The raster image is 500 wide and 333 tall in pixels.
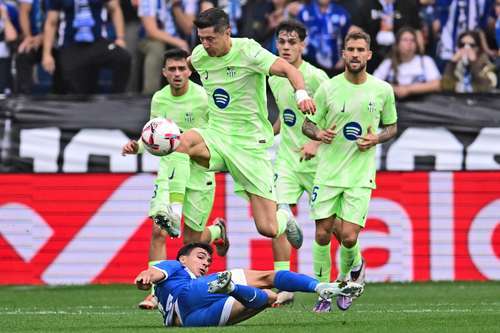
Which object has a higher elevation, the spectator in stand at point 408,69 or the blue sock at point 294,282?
the spectator in stand at point 408,69

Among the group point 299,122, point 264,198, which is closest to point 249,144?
point 264,198

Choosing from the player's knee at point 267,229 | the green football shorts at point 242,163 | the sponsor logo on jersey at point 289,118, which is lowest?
the player's knee at point 267,229

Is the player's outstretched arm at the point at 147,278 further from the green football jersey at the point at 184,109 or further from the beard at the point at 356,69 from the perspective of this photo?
the green football jersey at the point at 184,109

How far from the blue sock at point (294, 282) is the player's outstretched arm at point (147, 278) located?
106cm

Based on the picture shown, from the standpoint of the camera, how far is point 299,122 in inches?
593

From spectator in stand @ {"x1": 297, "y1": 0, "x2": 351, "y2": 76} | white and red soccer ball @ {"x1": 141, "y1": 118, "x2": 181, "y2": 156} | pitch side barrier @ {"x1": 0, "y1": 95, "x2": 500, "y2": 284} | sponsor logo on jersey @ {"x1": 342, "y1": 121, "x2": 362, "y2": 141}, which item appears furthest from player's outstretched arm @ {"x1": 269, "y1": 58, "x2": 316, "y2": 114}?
spectator in stand @ {"x1": 297, "y1": 0, "x2": 351, "y2": 76}

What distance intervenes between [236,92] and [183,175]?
1.84 m

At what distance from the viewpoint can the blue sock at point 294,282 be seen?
10.9m

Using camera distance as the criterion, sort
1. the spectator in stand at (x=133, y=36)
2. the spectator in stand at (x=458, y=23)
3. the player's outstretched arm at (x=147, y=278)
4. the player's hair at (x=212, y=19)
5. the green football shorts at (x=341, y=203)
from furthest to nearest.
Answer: the spectator in stand at (x=133, y=36)
the spectator in stand at (x=458, y=23)
the green football shorts at (x=341, y=203)
the player's hair at (x=212, y=19)
the player's outstretched arm at (x=147, y=278)

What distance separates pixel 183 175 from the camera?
1469 centimetres

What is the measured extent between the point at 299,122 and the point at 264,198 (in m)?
1.94

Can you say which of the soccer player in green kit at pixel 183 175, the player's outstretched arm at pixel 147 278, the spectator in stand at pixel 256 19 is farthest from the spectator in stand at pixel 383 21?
the player's outstretched arm at pixel 147 278

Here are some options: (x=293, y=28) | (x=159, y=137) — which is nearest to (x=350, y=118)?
(x=293, y=28)

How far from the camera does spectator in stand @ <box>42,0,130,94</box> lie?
1869 centimetres
